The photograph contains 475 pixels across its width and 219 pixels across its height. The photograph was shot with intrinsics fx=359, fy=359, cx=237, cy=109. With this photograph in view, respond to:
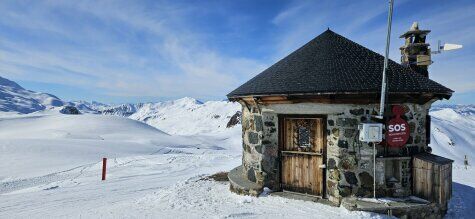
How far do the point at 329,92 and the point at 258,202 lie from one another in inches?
114

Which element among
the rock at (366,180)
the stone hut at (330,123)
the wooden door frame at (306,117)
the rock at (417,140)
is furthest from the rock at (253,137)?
the rock at (417,140)

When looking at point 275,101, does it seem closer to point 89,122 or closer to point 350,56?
point 350,56

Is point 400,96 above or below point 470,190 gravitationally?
above

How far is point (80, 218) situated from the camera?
7.44 m

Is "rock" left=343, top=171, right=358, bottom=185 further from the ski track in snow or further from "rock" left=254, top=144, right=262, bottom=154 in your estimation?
"rock" left=254, top=144, right=262, bottom=154

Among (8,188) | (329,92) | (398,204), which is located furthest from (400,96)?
(8,188)

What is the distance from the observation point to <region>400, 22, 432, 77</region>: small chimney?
944cm

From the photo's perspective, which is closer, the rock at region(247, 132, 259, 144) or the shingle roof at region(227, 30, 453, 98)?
the shingle roof at region(227, 30, 453, 98)

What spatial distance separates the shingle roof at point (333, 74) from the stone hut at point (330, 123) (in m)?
0.02

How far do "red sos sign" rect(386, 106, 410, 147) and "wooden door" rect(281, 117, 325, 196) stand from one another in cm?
138

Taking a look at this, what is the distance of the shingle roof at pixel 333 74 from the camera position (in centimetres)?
737

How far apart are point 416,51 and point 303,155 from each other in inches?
172

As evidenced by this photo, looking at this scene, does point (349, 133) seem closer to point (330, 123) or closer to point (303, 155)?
point (330, 123)

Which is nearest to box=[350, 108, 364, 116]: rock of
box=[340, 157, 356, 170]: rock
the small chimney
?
box=[340, 157, 356, 170]: rock
